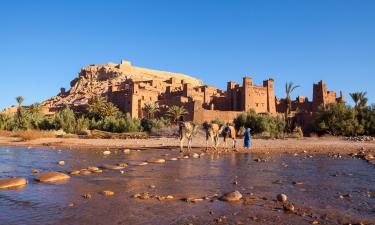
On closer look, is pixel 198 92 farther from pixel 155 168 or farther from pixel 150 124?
pixel 155 168

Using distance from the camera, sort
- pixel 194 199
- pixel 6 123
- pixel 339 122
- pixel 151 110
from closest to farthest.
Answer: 1. pixel 194 199
2. pixel 339 122
3. pixel 6 123
4. pixel 151 110

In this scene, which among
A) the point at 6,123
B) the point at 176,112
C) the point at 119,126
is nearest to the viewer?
the point at 119,126

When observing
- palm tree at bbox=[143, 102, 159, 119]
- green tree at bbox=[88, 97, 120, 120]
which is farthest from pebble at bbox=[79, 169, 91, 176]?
palm tree at bbox=[143, 102, 159, 119]

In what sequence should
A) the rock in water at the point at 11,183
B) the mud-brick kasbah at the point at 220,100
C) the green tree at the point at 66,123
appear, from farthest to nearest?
the mud-brick kasbah at the point at 220,100
the green tree at the point at 66,123
the rock in water at the point at 11,183

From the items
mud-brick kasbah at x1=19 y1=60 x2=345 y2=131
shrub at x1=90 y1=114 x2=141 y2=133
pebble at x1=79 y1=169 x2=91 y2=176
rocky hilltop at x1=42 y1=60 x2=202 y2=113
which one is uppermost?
rocky hilltop at x1=42 y1=60 x2=202 y2=113

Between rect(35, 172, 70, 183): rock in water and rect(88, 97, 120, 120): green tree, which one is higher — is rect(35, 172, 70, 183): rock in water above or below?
below

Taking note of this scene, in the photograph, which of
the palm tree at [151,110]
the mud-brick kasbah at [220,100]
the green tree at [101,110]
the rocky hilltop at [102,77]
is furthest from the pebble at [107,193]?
the rocky hilltop at [102,77]

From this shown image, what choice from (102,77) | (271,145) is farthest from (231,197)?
(102,77)

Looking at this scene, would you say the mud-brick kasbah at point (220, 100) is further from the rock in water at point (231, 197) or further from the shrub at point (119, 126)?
the rock in water at point (231, 197)

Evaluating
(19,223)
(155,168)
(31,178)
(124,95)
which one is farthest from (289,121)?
(19,223)

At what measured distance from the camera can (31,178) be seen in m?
8.74

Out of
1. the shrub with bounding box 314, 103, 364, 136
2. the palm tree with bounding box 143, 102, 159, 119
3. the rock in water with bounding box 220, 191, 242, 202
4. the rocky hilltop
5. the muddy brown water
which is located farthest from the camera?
the rocky hilltop

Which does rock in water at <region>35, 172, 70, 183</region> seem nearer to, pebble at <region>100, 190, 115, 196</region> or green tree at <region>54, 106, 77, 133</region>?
pebble at <region>100, 190, 115, 196</region>

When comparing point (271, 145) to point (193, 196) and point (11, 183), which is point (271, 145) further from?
point (11, 183)
